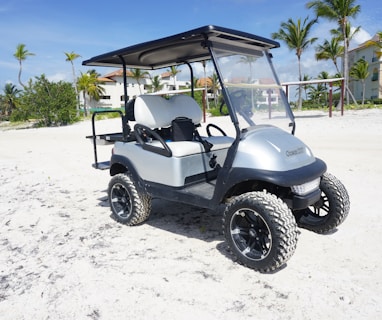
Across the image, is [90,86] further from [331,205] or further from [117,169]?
[331,205]

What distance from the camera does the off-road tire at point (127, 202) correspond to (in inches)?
155

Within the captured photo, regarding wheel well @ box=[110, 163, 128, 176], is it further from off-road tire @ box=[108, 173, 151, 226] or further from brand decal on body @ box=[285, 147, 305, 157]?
brand decal on body @ box=[285, 147, 305, 157]

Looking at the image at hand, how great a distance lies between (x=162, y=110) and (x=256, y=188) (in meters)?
1.66

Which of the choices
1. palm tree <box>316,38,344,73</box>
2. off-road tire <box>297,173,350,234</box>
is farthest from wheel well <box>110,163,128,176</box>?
palm tree <box>316,38,344,73</box>

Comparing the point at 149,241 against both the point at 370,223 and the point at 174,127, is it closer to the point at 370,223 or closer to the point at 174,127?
the point at 174,127

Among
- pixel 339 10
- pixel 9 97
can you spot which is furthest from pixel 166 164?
pixel 9 97

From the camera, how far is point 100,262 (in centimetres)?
318

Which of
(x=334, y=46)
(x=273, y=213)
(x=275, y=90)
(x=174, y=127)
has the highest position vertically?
(x=334, y=46)

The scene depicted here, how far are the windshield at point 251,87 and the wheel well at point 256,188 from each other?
54 cm

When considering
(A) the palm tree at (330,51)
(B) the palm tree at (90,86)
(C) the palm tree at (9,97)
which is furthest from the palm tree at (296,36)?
(C) the palm tree at (9,97)

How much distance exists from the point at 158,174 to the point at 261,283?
1593 mm

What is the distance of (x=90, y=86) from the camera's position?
51.8 m

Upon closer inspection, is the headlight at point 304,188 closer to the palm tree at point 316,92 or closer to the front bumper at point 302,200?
the front bumper at point 302,200

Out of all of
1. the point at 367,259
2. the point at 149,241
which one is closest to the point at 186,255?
the point at 149,241
